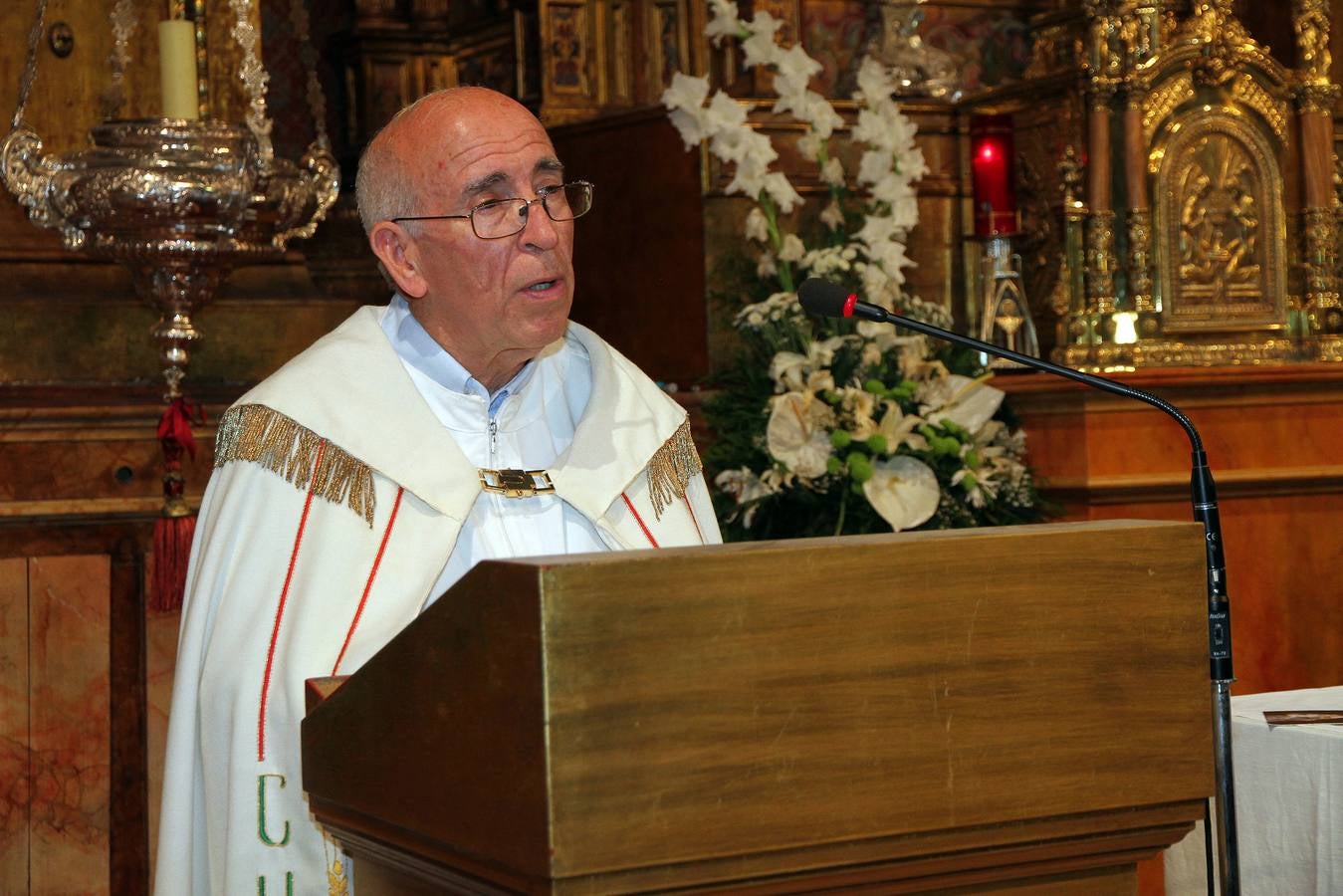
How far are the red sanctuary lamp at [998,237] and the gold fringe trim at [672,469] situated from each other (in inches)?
67.1

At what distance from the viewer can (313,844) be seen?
2605 mm

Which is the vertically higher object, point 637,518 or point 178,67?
point 178,67

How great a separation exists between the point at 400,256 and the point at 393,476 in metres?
0.36

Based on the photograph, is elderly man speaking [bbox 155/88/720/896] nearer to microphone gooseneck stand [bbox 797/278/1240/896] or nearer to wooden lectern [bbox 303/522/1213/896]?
microphone gooseneck stand [bbox 797/278/1240/896]

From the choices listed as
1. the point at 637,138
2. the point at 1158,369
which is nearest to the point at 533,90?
the point at 637,138

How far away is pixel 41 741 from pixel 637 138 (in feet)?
6.85

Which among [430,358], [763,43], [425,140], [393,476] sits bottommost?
[393,476]

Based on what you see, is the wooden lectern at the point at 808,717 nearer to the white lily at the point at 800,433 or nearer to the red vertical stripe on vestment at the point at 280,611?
the red vertical stripe on vestment at the point at 280,611

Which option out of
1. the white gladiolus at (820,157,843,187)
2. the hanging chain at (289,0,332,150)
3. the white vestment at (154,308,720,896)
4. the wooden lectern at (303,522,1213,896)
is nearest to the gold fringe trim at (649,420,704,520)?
the white vestment at (154,308,720,896)

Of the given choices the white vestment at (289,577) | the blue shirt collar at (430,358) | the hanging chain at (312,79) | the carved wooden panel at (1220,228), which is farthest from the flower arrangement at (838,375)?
the white vestment at (289,577)

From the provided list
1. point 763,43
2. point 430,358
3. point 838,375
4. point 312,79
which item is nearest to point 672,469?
point 430,358

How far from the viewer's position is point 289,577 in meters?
2.63

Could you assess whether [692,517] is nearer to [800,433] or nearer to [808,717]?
[800,433]

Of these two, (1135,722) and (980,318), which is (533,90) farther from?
(1135,722)
